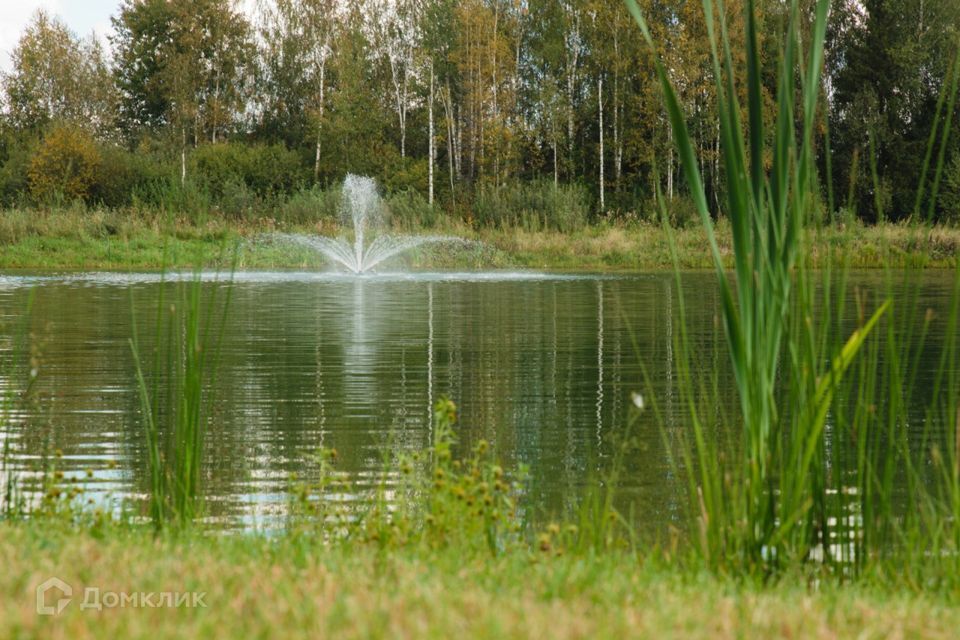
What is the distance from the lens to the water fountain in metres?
34.7

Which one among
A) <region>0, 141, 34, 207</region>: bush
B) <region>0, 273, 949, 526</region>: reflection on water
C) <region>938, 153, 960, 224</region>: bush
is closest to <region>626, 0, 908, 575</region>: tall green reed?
<region>0, 273, 949, 526</region>: reflection on water

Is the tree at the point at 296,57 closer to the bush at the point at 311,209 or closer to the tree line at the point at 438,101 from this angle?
the tree line at the point at 438,101

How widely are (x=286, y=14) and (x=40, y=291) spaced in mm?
32557

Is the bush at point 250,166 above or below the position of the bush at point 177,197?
above

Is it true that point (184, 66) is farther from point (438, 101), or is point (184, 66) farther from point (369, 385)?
point (369, 385)

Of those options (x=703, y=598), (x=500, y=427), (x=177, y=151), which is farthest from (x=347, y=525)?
(x=177, y=151)

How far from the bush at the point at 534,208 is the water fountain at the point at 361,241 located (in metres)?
3.16

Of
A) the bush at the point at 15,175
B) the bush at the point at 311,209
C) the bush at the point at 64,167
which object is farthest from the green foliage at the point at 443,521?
the bush at the point at 15,175

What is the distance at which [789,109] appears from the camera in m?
4.59

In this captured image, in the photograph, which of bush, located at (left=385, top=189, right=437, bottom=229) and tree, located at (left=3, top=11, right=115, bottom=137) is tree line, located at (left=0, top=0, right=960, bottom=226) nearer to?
tree, located at (left=3, top=11, right=115, bottom=137)

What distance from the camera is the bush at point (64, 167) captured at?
42.8 meters

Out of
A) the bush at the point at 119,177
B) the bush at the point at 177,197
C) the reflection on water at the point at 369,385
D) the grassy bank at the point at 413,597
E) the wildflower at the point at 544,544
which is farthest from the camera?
the bush at the point at 119,177

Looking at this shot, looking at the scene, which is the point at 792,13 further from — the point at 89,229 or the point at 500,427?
the point at 89,229

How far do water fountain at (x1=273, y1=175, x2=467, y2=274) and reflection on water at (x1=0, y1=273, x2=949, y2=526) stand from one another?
39.0 ft
